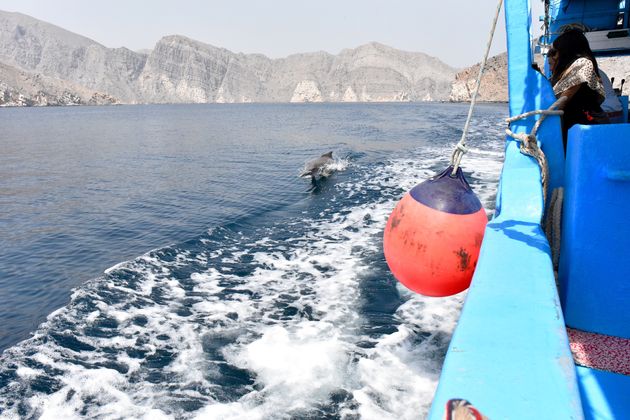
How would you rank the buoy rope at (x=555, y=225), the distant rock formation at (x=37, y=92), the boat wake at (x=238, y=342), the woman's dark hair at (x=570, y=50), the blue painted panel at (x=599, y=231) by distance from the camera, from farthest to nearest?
1. the distant rock formation at (x=37, y=92)
2. the woman's dark hair at (x=570, y=50)
3. the boat wake at (x=238, y=342)
4. the buoy rope at (x=555, y=225)
5. the blue painted panel at (x=599, y=231)

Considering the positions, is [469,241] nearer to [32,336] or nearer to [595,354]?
[595,354]

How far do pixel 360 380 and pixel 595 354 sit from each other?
255cm

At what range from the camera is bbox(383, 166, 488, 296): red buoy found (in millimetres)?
2961

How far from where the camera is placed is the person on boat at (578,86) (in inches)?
176

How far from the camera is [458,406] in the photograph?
1269 mm

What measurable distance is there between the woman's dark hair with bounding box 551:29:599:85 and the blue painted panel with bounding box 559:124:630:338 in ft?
9.26

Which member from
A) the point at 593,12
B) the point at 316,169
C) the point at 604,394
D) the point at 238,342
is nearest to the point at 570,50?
the point at 604,394

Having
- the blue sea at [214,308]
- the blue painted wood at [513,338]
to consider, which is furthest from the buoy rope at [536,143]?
the blue sea at [214,308]

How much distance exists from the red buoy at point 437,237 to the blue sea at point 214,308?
1.72 meters

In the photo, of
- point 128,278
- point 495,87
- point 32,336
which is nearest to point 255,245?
point 128,278

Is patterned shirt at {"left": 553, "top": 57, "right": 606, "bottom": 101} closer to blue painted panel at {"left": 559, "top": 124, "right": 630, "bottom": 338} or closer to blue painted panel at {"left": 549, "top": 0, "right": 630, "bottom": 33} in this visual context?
blue painted panel at {"left": 559, "top": 124, "right": 630, "bottom": 338}

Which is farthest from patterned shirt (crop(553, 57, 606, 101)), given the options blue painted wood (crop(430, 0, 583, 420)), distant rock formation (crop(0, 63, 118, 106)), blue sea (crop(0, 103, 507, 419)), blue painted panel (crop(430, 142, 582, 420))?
distant rock formation (crop(0, 63, 118, 106))

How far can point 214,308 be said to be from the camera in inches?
252

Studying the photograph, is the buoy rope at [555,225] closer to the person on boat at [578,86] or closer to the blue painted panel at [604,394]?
the blue painted panel at [604,394]
